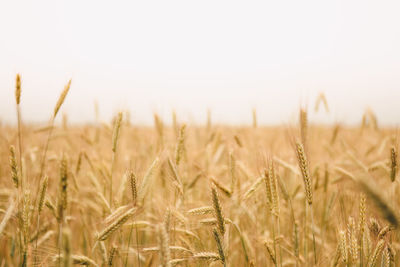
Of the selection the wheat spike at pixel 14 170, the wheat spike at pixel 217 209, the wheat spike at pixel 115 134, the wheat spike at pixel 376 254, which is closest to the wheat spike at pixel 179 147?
the wheat spike at pixel 115 134

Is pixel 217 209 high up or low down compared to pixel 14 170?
down

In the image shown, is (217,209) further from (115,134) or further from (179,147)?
(115,134)

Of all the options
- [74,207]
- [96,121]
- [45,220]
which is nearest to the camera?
[45,220]

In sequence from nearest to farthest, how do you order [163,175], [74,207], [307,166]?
[307,166]
[163,175]
[74,207]

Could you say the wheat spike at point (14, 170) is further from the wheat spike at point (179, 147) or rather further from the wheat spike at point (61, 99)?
the wheat spike at point (179, 147)

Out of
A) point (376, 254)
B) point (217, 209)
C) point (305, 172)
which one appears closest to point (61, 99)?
point (217, 209)

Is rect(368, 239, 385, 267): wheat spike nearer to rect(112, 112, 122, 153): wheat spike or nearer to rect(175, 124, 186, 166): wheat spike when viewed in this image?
rect(175, 124, 186, 166): wheat spike

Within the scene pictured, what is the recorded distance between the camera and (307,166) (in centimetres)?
106

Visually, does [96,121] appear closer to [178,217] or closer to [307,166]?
[178,217]

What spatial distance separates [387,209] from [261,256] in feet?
4.15

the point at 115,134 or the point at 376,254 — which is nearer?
the point at 376,254

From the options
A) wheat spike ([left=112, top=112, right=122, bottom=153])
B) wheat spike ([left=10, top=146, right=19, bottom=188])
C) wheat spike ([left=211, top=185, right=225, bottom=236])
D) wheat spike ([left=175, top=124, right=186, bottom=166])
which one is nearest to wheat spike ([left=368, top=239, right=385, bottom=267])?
wheat spike ([left=211, top=185, right=225, bottom=236])

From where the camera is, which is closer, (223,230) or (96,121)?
(223,230)

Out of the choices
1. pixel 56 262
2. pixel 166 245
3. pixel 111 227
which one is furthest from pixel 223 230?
pixel 56 262
